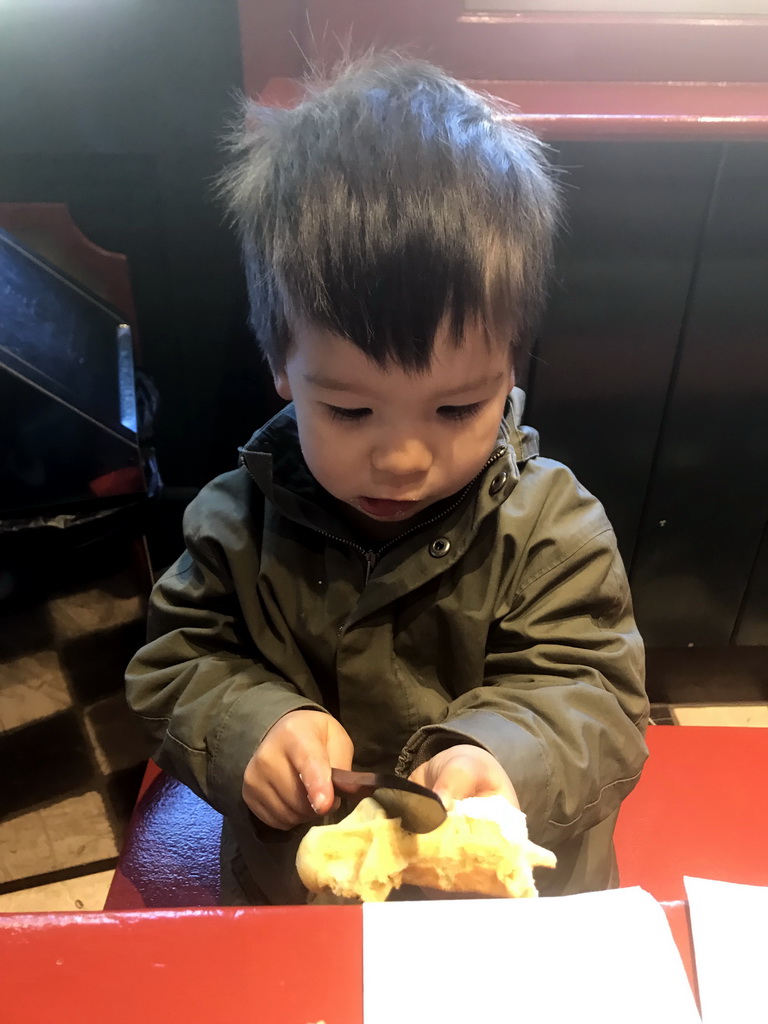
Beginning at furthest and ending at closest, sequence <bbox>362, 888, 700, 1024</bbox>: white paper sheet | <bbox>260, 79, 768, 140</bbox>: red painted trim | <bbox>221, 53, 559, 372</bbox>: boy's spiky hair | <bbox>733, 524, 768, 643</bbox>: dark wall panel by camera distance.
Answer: <bbox>733, 524, 768, 643</bbox>: dark wall panel → <bbox>260, 79, 768, 140</bbox>: red painted trim → <bbox>221, 53, 559, 372</bbox>: boy's spiky hair → <bbox>362, 888, 700, 1024</bbox>: white paper sheet

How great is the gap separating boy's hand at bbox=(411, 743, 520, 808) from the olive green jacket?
5 cm

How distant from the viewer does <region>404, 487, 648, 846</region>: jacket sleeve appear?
2.09 ft

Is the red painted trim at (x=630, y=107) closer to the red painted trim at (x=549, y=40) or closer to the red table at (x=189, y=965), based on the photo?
the red painted trim at (x=549, y=40)

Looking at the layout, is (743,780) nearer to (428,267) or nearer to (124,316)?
(428,267)

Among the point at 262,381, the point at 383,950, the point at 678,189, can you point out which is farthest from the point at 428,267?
the point at 262,381

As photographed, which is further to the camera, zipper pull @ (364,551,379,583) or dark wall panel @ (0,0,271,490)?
dark wall panel @ (0,0,271,490)

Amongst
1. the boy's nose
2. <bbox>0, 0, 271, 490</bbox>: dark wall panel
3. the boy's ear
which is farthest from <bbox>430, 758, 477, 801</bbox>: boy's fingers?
<bbox>0, 0, 271, 490</bbox>: dark wall panel

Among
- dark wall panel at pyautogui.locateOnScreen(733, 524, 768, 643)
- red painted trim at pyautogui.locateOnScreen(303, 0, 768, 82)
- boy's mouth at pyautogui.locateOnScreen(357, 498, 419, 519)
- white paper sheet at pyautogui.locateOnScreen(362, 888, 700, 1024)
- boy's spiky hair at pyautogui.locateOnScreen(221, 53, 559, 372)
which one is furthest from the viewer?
dark wall panel at pyautogui.locateOnScreen(733, 524, 768, 643)

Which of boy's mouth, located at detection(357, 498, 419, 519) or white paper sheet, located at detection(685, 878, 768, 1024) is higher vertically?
boy's mouth, located at detection(357, 498, 419, 519)

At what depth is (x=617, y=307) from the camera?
0.98m

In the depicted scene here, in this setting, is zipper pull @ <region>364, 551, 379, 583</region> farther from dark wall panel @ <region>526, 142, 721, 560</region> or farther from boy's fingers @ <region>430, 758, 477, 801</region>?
dark wall panel @ <region>526, 142, 721, 560</region>

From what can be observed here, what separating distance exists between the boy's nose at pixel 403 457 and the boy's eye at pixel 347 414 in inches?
1.1

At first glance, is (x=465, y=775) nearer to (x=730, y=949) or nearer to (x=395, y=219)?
(x=730, y=949)

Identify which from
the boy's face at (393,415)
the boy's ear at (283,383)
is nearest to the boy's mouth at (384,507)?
the boy's face at (393,415)
